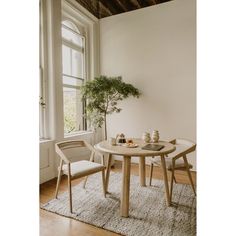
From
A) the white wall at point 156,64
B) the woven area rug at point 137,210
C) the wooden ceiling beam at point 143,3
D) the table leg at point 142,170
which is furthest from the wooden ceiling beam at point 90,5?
the woven area rug at point 137,210

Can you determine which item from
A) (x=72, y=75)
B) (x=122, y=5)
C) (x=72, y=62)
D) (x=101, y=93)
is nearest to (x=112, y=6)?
(x=122, y=5)

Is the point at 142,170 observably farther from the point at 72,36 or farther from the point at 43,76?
the point at 72,36

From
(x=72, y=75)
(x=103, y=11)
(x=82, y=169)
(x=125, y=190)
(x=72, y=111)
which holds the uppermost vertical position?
(x=103, y=11)

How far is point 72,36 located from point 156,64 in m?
1.84

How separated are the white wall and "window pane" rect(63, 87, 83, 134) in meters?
0.72

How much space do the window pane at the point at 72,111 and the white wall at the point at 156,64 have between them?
72 cm

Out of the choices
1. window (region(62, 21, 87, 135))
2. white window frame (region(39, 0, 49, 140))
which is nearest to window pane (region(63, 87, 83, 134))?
window (region(62, 21, 87, 135))

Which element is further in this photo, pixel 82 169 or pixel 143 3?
pixel 143 3

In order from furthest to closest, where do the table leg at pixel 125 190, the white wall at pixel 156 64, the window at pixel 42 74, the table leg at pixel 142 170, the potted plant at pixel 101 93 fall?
the white wall at pixel 156 64 < the potted plant at pixel 101 93 < the window at pixel 42 74 < the table leg at pixel 142 170 < the table leg at pixel 125 190

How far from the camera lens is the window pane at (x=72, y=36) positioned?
3.98 meters

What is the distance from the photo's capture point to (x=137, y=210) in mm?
2312

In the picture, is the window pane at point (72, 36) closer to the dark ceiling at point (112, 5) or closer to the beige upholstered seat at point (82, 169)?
the dark ceiling at point (112, 5)
